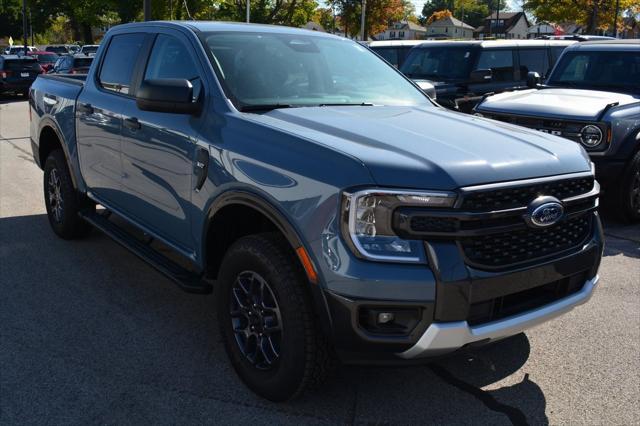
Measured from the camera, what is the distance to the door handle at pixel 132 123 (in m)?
4.28

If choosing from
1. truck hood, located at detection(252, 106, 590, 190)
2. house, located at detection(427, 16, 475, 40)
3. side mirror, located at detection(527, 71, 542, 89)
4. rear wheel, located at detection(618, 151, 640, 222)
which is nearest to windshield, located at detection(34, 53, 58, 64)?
side mirror, located at detection(527, 71, 542, 89)

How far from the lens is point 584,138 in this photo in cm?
671

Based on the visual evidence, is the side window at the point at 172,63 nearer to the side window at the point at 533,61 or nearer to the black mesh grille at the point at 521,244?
the black mesh grille at the point at 521,244

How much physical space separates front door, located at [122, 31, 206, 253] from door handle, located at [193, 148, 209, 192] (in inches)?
2.3

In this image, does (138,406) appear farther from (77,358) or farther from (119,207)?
(119,207)

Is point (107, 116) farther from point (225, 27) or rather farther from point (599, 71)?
point (599, 71)

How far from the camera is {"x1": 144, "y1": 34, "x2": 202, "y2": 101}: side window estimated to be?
3.92 metres

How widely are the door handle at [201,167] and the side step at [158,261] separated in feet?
1.84

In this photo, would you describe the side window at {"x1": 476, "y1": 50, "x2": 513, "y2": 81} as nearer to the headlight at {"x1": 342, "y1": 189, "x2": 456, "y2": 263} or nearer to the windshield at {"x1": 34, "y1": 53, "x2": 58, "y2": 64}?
the headlight at {"x1": 342, "y1": 189, "x2": 456, "y2": 263}

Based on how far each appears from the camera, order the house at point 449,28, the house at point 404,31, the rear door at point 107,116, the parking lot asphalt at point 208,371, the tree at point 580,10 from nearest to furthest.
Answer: the parking lot asphalt at point 208,371 < the rear door at point 107,116 < the tree at point 580,10 < the house at point 449,28 < the house at point 404,31

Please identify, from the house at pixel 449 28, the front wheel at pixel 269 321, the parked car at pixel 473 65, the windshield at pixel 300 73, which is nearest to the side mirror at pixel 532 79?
the parked car at pixel 473 65

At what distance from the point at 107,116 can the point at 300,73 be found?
62.3 inches

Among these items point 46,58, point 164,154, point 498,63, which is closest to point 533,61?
point 498,63

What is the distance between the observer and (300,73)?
13.5 ft
